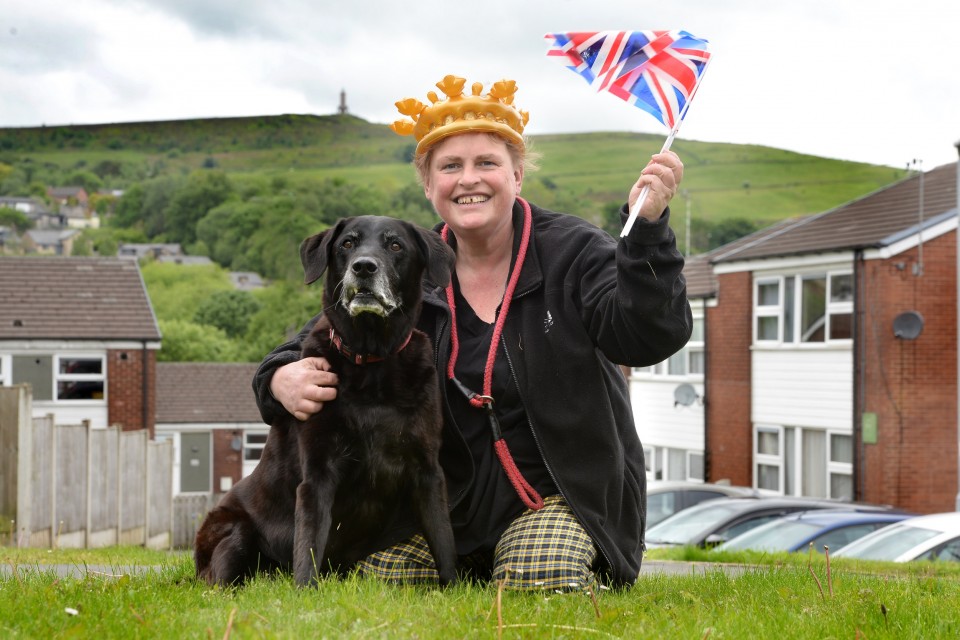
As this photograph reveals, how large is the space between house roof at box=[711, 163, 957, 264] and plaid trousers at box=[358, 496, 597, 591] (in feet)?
71.3

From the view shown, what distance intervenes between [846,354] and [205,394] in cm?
2841

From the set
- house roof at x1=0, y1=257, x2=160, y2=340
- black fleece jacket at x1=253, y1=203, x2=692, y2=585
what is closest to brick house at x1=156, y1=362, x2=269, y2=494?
house roof at x1=0, y1=257, x2=160, y2=340

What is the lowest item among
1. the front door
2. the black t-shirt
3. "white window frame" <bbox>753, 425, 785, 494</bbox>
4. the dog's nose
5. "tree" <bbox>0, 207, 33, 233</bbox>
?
the front door

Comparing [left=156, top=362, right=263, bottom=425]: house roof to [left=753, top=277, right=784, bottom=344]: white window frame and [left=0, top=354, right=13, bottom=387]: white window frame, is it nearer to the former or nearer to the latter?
[left=0, top=354, right=13, bottom=387]: white window frame

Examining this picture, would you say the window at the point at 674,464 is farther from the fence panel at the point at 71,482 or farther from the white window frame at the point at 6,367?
the fence panel at the point at 71,482

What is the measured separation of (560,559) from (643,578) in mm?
1065

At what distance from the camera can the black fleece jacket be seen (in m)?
4.34

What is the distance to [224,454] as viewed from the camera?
147ft

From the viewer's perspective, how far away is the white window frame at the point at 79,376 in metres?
33.8

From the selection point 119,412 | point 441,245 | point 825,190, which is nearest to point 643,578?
point 441,245

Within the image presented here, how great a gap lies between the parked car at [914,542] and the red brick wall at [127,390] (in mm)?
25987

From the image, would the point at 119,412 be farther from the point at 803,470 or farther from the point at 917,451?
the point at 917,451

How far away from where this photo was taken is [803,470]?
1076 inches

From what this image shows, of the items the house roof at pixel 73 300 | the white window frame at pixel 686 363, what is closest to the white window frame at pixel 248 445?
the house roof at pixel 73 300
